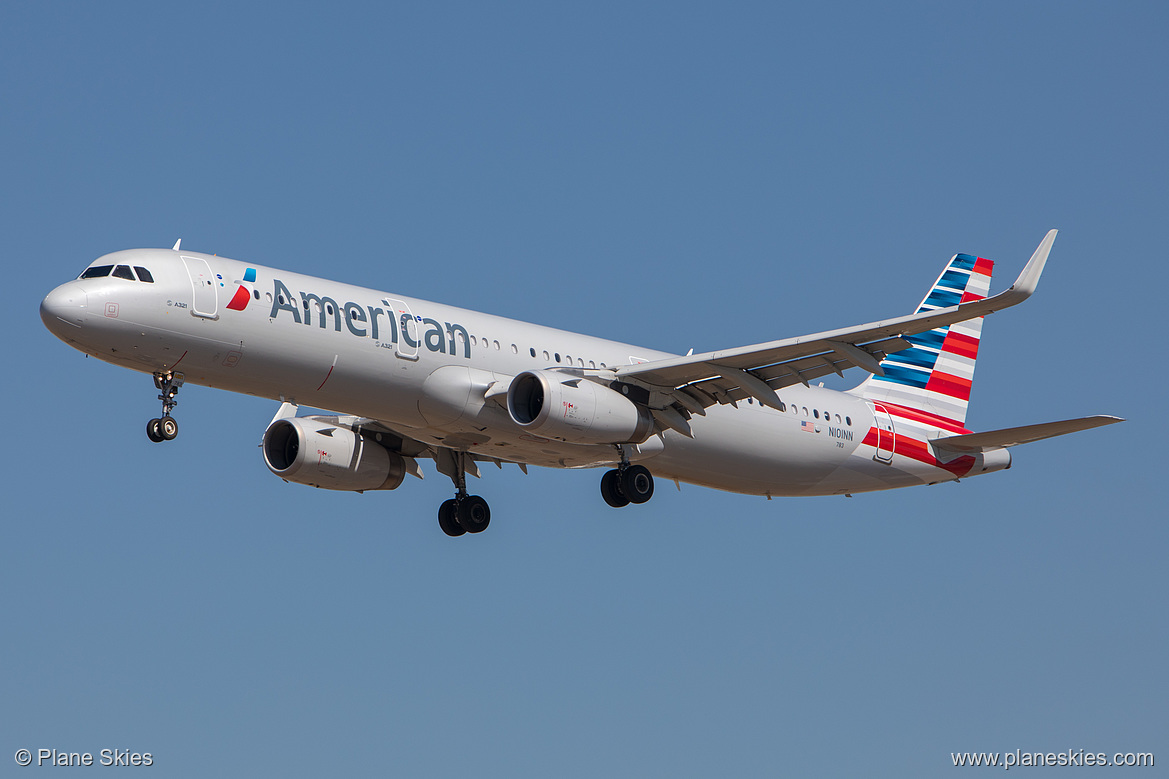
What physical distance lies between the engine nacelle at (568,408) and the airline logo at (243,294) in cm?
594

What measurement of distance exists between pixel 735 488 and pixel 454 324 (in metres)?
9.16

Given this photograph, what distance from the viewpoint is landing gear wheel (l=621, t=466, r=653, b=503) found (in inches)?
1300

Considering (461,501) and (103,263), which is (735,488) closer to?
(461,501)

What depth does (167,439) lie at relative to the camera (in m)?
28.6

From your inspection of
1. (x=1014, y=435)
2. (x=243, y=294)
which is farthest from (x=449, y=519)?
(x=1014, y=435)

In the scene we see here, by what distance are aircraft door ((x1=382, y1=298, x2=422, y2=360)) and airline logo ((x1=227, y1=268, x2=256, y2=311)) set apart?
3.05 meters

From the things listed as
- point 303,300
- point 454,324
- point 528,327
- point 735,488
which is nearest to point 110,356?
point 303,300

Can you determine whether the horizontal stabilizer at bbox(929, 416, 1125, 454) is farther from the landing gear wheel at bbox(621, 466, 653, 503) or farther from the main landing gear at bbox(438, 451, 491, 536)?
the main landing gear at bbox(438, 451, 491, 536)

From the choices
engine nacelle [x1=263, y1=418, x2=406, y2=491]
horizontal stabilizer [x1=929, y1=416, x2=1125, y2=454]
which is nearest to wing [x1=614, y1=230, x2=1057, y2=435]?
horizontal stabilizer [x1=929, y1=416, x2=1125, y2=454]

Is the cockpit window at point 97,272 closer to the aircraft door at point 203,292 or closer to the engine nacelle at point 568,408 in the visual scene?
the aircraft door at point 203,292

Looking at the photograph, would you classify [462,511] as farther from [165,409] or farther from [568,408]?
[165,409]

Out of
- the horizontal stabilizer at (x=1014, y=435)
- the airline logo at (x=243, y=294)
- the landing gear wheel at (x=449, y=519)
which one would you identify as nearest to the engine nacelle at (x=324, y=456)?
the landing gear wheel at (x=449, y=519)

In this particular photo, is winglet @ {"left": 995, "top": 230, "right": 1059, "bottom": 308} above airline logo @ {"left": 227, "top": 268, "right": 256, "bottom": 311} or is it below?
below

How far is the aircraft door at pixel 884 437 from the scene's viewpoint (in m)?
38.3
